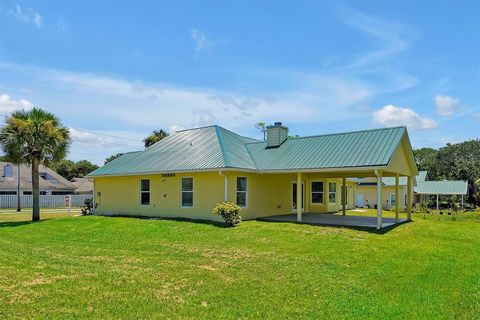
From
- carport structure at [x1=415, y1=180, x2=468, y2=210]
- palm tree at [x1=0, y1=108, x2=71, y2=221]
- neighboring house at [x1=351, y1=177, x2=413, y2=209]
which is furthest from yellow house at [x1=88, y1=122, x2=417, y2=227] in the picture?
carport structure at [x1=415, y1=180, x2=468, y2=210]

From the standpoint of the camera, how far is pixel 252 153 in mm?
22391

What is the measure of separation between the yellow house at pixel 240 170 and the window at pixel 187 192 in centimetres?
5

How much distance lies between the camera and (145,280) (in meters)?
8.10

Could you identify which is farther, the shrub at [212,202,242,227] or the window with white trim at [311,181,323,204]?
the window with white trim at [311,181,323,204]

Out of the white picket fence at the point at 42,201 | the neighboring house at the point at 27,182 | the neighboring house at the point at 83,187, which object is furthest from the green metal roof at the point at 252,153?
the neighboring house at the point at 83,187

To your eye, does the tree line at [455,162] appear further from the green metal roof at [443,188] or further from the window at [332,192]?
the window at [332,192]

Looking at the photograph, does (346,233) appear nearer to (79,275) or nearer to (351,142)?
(351,142)

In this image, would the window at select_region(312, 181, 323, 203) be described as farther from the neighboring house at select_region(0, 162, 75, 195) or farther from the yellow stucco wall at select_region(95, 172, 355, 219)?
the neighboring house at select_region(0, 162, 75, 195)

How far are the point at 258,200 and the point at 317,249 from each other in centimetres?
867

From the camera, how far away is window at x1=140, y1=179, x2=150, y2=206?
22.1 m

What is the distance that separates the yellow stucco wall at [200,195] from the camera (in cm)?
1923

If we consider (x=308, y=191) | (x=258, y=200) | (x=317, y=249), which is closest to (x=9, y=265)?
(x=317, y=249)

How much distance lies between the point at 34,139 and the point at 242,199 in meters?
11.8

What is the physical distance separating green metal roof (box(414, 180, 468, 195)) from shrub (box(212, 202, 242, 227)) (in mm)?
32412
